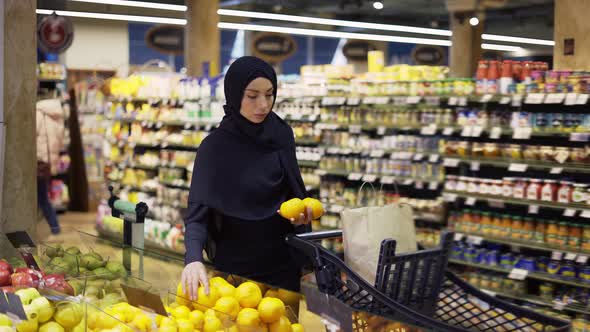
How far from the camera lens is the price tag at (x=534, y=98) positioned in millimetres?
5926

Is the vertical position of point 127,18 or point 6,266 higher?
point 127,18

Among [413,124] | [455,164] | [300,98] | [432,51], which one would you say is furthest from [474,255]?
[432,51]

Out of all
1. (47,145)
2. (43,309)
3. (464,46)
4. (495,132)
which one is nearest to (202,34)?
(47,145)

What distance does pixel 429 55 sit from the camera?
44.9 feet

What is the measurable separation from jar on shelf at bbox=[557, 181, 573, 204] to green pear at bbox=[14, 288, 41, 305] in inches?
177

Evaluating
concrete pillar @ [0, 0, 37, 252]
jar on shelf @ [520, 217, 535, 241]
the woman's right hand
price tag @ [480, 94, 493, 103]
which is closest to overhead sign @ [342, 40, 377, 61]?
price tag @ [480, 94, 493, 103]

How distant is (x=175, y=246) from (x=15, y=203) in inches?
172

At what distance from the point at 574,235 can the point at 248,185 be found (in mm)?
3853

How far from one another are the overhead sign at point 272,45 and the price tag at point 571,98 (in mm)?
7025

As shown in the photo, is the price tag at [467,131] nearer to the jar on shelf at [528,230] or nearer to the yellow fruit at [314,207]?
the jar on shelf at [528,230]

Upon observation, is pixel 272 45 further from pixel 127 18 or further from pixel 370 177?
pixel 370 177

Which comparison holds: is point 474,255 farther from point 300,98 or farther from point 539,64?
point 300,98

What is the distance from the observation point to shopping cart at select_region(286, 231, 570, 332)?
6.58ft

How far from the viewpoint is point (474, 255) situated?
6605 mm
